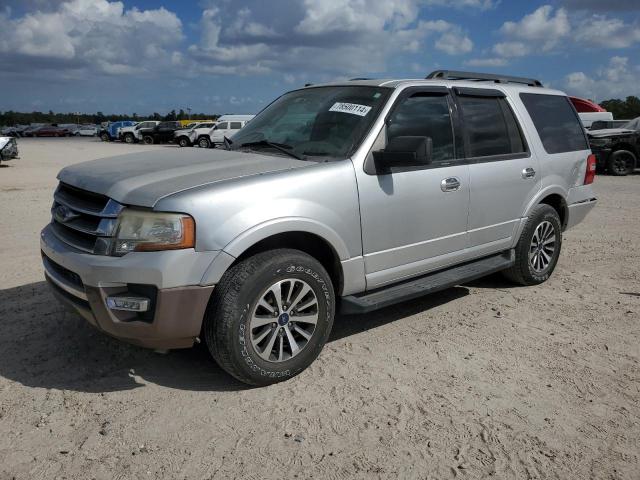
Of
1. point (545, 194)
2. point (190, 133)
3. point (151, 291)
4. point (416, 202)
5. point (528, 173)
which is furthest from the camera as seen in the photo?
point (190, 133)

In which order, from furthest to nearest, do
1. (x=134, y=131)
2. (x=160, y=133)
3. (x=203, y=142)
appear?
1. (x=134, y=131)
2. (x=160, y=133)
3. (x=203, y=142)

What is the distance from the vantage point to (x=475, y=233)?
468 centimetres

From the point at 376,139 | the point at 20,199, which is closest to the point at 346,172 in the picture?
the point at 376,139

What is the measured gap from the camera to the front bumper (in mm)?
3027

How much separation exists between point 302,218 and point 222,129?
31387mm

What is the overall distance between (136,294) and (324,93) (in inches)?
92.7

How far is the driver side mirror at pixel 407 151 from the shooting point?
3.66 metres

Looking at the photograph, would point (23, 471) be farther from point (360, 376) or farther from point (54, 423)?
point (360, 376)

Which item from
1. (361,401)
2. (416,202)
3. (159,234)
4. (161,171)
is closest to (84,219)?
(161,171)

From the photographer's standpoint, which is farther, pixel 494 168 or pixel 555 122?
pixel 555 122

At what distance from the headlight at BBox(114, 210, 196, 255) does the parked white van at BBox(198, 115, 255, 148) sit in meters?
30.4

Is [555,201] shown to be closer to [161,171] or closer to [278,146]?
[278,146]

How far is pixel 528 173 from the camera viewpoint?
5.11m

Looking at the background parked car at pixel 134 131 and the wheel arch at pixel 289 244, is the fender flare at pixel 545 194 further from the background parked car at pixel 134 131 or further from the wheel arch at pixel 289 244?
the background parked car at pixel 134 131
